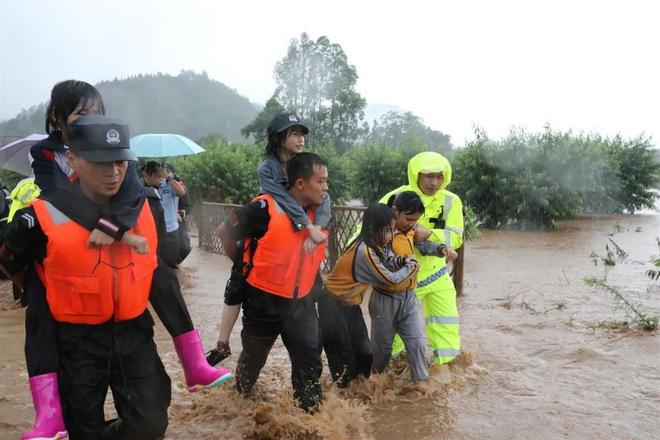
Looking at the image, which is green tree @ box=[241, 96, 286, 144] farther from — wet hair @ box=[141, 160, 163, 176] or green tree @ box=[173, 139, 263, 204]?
wet hair @ box=[141, 160, 163, 176]

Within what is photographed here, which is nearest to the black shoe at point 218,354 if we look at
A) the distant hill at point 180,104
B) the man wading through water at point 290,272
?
the man wading through water at point 290,272

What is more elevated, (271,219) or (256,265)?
(271,219)

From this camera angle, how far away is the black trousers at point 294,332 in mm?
3668

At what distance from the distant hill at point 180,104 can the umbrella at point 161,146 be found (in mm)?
79125

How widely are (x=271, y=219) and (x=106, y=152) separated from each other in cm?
138

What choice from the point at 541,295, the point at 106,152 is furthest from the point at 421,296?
the point at 541,295

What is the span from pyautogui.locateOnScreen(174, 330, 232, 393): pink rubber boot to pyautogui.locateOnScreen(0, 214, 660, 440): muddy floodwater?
3.18 feet

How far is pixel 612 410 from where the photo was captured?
411 centimetres

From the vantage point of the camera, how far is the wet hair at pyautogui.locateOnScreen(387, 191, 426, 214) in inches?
172

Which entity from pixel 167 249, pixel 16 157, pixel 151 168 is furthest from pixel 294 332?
pixel 16 157

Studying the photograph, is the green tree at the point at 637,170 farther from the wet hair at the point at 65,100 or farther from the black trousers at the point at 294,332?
the wet hair at the point at 65,100

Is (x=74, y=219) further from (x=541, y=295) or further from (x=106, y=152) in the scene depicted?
(x=541, y=295)

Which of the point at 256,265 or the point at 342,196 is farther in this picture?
the point at 342,196

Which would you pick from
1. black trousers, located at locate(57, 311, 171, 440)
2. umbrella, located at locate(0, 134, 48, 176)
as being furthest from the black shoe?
umbrella, located at locate(0, 134, 48, 176)
